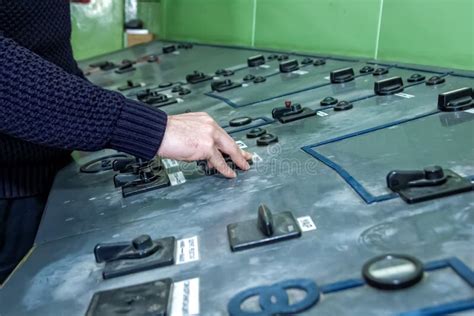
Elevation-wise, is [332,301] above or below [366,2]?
below

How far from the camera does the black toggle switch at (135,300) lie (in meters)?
0.77

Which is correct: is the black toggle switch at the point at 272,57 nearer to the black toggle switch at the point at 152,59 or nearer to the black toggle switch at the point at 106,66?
the black toggle switch at the point at 152,59

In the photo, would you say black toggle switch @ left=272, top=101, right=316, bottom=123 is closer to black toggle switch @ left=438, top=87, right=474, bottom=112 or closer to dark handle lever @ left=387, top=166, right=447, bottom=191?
black toggle switch @ left=438, top=87, right=474, bottom=112

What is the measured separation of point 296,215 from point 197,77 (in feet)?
5.31

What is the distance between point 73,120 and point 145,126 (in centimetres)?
15

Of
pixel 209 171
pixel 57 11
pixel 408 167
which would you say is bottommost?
pixel 209 171

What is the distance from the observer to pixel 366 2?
2.40 meters

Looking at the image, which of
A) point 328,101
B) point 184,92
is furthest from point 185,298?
point 184,92

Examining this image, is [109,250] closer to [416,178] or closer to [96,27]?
→ [416,178]

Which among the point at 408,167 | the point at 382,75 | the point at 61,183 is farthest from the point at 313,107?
the point at 61,183

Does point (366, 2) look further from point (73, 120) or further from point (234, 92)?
point (73, 120)

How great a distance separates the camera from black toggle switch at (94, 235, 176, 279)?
0.91m

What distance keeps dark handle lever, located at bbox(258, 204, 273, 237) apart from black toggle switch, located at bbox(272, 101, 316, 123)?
28.6 inches

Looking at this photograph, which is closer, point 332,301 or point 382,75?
point 332,301
